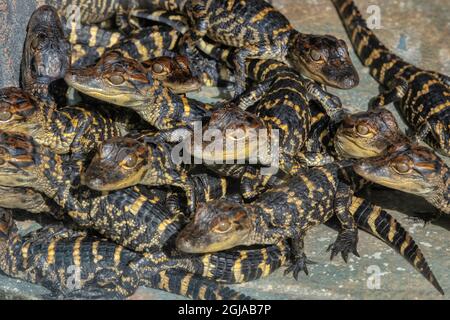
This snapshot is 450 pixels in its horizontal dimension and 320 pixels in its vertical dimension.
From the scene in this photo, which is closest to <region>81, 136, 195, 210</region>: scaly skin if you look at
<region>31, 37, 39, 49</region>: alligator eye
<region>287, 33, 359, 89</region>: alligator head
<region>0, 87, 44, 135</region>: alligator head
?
<region>0, 87, 44, 135</region>: alligator head

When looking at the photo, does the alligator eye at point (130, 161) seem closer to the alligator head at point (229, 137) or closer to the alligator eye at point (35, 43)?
the alligator head at point (229, 137)

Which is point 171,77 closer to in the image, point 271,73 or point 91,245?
point 271,73

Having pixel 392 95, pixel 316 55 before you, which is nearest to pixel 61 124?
pixel 316 55

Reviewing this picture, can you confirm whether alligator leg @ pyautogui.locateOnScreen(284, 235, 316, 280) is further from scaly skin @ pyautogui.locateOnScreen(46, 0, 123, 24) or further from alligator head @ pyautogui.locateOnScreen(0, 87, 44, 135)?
scaly skin @ pyautogui.locateOnScreen(46, 0, 123, 24)

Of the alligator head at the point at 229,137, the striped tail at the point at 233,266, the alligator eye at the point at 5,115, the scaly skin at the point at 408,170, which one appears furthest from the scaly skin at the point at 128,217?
the scaly skin at the point at 408,170

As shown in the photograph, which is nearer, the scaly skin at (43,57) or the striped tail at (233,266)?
the striped tail at (233,266)

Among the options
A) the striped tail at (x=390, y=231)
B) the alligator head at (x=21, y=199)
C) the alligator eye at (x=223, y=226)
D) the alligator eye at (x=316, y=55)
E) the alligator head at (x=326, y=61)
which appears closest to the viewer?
the alligator eye at (x=223, y=226)

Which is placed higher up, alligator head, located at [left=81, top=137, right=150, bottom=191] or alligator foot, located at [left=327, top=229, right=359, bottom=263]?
alligator head, located at [left=81, top=137, right=150, bottom=191]

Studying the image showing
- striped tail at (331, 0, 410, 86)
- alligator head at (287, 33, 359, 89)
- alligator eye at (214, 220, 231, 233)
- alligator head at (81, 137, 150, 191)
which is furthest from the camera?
striped tail at (331, 0, 410, 86)

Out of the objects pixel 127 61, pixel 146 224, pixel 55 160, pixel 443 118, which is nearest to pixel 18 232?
pixel 55 160
